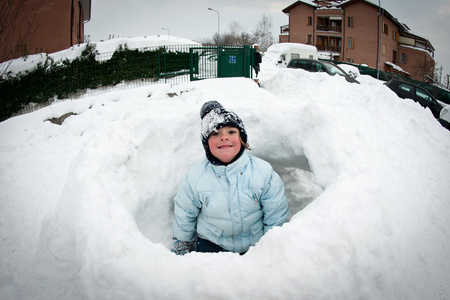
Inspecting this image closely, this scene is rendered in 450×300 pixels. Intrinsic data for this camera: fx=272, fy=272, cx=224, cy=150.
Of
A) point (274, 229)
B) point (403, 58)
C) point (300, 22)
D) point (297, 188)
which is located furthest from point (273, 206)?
point (300, 22)

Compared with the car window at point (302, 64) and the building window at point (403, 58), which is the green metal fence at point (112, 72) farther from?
the building window at point (403, 58)

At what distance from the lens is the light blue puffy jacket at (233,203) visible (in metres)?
2.47

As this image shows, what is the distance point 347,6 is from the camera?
96.5 ft

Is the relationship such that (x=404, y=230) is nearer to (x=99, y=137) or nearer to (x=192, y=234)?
(x=192, y=234)

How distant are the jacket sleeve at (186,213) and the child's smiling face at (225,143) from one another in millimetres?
452

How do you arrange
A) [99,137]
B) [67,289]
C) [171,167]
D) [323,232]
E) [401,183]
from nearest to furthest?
[323,232], [67,289], [401,183], [99,137], [171,167]

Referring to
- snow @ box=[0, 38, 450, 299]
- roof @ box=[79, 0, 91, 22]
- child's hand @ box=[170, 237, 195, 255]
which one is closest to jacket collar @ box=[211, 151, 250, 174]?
snow @ box=[0, 38, 450, 299]

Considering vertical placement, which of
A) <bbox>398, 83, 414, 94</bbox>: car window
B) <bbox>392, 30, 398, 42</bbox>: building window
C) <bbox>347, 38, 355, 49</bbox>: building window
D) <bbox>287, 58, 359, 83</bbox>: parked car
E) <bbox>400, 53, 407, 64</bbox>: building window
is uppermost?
<bbox>347, 38, 355, 49</bbox>: building window

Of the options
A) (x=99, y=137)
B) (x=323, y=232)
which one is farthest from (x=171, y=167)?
(x=323, y=232)

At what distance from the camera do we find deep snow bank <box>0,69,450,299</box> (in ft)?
5.28

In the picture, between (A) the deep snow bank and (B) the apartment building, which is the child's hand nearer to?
(A) the deep snow bank

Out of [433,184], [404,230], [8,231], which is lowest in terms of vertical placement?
[8,231]

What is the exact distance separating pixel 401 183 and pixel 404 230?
538mm

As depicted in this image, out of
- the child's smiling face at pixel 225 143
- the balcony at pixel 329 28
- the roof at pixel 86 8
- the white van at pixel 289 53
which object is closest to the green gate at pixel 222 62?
the child's smiling face at pixel 225 143
